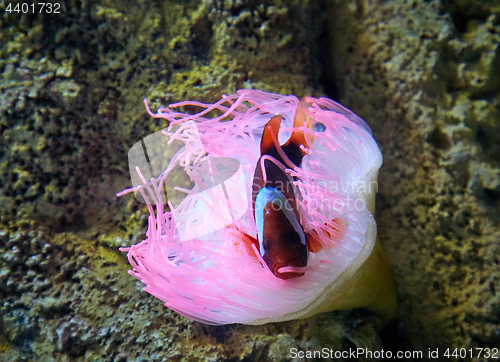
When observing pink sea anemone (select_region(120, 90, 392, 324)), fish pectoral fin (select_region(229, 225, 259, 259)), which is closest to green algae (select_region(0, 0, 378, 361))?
pink sea anemone (select_region(120, 90, 392, 324))

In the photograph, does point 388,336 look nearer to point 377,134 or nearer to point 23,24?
point 377,134

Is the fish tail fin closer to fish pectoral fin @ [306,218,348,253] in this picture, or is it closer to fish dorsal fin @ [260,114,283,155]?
fish dorsal fin @ [260,114,283,155]

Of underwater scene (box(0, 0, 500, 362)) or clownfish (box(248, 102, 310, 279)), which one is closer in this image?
clownfish (box(248, 102, 310, 279))

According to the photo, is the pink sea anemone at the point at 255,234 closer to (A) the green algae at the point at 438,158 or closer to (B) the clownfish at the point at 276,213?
(B) the clownfish at the point at 276,213

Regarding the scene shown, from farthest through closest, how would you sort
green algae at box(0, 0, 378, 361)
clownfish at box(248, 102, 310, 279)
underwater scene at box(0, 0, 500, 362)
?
1. green algae at box(0, 0, 378, 361)
2. underwater scene at box(0, 0, 500, 362)
3. clownfish at box(248, 102, 310, 279)

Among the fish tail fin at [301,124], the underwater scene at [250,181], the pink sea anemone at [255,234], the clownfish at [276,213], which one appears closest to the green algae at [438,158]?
the underwater scene at [250,181]

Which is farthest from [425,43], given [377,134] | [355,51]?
[377,134]

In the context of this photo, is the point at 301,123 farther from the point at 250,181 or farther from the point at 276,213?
the point at 276,213

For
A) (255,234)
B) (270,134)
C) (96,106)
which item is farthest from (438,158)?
(96,106)

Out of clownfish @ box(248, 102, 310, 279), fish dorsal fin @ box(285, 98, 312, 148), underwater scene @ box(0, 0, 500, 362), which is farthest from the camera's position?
fish dorsal fin @ box(285, 98, 312, 148)
